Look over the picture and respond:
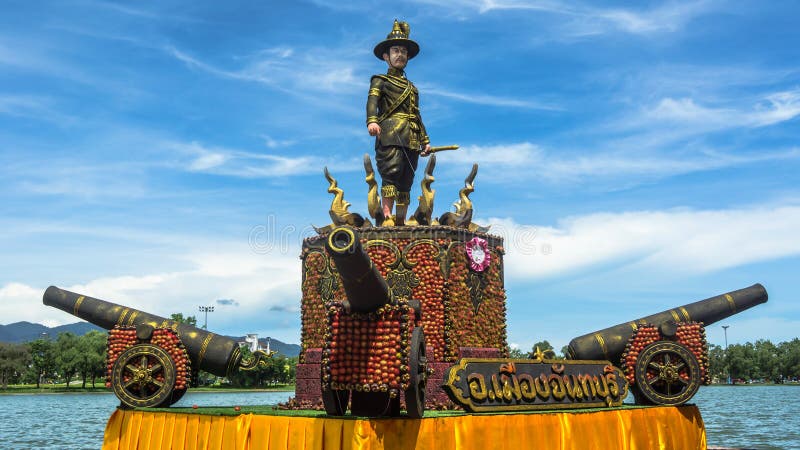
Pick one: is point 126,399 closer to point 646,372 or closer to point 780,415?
point 646,372

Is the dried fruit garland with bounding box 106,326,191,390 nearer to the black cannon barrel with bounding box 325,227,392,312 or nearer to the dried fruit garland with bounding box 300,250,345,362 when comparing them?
the dried fruit garland with bounding box 300,250,345,362

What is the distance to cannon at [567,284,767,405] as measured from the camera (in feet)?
50.4

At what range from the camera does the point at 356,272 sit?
33.1ft

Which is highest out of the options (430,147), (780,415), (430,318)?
(430,147)

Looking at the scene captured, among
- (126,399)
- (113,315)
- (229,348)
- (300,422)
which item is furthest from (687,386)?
(113,315)

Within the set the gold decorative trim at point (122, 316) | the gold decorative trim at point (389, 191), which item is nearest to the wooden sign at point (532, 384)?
the gold decorative trim at point (389, 191)

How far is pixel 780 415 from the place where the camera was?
143 feet

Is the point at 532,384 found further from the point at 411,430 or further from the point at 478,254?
the point at 478,254

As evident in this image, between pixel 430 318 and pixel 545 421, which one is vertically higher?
pixel 430 318

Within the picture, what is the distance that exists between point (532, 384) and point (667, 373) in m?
3.94

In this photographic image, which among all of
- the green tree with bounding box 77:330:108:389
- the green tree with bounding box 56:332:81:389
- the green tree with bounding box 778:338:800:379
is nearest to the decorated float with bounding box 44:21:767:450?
the green tree with bounding box 77:330:108:389

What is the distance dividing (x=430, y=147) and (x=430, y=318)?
512cm

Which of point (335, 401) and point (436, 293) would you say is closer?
point (335, 401)

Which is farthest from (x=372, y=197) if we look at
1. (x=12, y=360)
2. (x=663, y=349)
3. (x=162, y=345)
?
(x=12, y=360)
